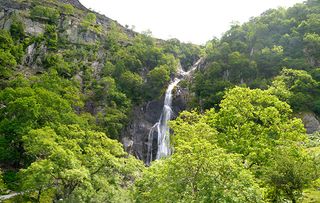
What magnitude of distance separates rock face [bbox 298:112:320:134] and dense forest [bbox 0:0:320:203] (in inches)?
14.9

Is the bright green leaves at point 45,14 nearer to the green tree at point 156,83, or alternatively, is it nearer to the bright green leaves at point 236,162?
the green tree at point 156,83

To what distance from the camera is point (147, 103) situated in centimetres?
6719

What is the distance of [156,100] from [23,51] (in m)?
31.5

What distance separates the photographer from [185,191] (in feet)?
51.4

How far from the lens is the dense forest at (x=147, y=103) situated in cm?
1894

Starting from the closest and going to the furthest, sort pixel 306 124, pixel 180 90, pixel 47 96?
1. pixel 47 96
2. pixel 306 124
3. pixel 180 90

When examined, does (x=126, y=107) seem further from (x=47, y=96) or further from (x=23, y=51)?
(x=23, y=51)

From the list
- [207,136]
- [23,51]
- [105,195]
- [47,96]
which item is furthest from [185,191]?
[23,51]

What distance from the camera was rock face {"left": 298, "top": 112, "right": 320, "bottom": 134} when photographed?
5347 cm

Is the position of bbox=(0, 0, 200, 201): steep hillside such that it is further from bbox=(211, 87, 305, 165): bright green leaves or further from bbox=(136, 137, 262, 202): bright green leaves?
bbox=(136, 137, 262, 202): bright green leaves

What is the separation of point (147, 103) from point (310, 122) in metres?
31.8

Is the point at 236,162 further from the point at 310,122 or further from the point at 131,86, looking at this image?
the point at 131,86

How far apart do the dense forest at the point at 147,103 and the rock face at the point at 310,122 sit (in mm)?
380

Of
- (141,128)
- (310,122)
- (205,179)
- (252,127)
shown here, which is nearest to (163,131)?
(141,128)
